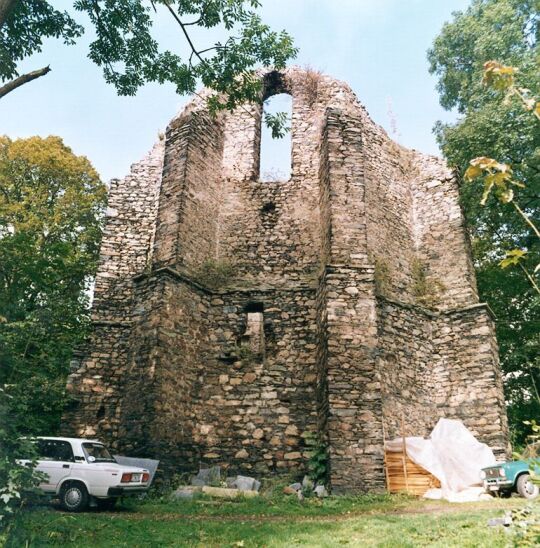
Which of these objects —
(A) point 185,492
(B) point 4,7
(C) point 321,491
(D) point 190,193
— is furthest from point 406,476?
(B) point 4,7

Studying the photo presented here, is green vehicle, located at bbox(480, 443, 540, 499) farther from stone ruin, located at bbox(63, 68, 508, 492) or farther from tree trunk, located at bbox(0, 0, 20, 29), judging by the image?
tree trunk, located at bbox(0, 0, 20, 29)

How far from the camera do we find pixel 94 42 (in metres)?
9.65

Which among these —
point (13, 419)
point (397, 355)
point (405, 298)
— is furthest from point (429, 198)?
point (13, 419)

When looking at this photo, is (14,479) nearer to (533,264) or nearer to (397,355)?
(397,355)

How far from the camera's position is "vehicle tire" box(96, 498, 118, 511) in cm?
848

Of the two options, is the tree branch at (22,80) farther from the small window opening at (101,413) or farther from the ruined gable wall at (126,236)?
the small window opening at (101,413)

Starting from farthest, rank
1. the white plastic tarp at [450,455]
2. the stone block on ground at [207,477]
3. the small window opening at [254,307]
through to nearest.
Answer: the small window opening at [254,307], the stone block on ground at [207,477], the white plastic tarp at [450,455]

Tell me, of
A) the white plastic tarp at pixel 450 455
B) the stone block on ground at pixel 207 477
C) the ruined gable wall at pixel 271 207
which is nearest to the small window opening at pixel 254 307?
the ruined gable wall at pixel 271 207

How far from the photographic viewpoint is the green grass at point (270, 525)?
5.78 meters

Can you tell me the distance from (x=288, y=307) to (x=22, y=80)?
723 centimetres

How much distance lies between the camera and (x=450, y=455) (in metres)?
10.4

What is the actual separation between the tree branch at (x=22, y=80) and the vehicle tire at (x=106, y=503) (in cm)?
623

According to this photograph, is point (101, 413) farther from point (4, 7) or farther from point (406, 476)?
point (4, 7)

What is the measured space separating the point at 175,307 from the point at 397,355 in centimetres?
516
